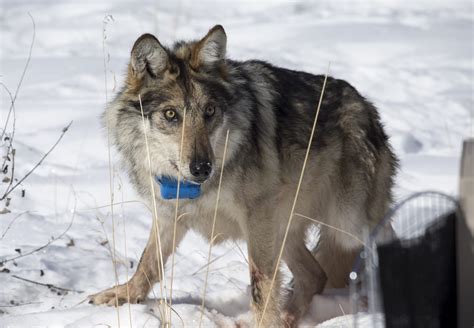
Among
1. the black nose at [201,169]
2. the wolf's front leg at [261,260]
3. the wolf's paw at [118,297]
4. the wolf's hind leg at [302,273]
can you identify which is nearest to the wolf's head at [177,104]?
the black nose at [201,169]

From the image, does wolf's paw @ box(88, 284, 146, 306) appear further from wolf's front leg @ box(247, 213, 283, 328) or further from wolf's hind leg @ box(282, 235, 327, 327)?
wolf's hind leg @ box(282, 235, 327, 327)

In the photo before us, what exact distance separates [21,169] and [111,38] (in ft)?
19.0

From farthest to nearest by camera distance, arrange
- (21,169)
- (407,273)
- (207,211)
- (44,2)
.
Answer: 1. (44,2)
2. (21,169)
3. (207,211)
4. (407,273)

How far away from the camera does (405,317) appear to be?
9.64 ft

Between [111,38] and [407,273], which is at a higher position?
[111,38]

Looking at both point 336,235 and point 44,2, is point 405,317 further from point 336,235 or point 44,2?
point 44,2

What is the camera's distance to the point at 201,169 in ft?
13.1

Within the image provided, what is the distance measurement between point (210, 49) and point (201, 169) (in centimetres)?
77

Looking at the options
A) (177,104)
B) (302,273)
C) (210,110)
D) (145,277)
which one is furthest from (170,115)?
(302,273)

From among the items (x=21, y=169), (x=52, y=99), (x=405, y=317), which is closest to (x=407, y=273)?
(x=405, y=317)

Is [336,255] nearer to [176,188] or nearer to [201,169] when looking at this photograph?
[176,188]

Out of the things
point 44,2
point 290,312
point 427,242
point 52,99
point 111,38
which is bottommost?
point 290,312

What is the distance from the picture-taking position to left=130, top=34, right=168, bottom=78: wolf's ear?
418cm

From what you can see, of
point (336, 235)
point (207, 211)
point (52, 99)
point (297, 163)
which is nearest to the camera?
point (207, 211)
